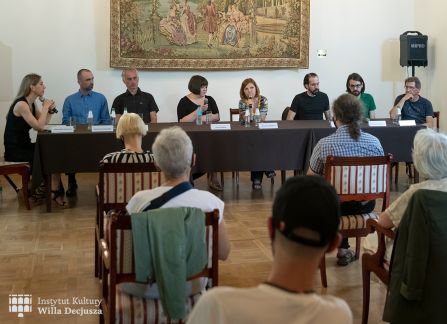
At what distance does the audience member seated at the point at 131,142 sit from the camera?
3.42 m

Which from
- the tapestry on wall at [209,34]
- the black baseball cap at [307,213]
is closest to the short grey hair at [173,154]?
the black baseball cap at [307,213]

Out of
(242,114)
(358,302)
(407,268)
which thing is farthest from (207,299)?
(242,114)

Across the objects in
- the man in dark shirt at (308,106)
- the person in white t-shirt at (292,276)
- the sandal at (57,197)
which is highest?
the man in dark shirt at (308,106)

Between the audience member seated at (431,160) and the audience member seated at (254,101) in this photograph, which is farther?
the audience member seated at (254,101)

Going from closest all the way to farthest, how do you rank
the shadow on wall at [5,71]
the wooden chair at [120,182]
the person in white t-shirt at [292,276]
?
the person in white t-shirt at [292,276], the wooden chair at [120,182], the shadow on wall at [5,71]

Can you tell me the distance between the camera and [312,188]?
3.74ft

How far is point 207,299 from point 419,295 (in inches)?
56.8

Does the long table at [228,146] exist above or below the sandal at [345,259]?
above

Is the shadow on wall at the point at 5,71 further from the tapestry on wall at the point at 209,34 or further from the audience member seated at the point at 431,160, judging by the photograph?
the audience member seated at the point at 431,160

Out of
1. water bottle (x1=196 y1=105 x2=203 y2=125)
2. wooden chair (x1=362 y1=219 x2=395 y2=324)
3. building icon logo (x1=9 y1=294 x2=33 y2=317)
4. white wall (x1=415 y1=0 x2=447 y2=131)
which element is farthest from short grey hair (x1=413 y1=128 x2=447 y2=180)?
white wall (x1=415 y1=0 x2=447 y2=131)

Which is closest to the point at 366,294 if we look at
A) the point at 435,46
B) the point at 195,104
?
the point at 195,104

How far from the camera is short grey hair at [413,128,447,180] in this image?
2506 millimetres

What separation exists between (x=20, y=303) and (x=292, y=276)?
2547 millimetres

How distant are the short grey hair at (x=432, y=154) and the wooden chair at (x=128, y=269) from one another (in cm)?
103
